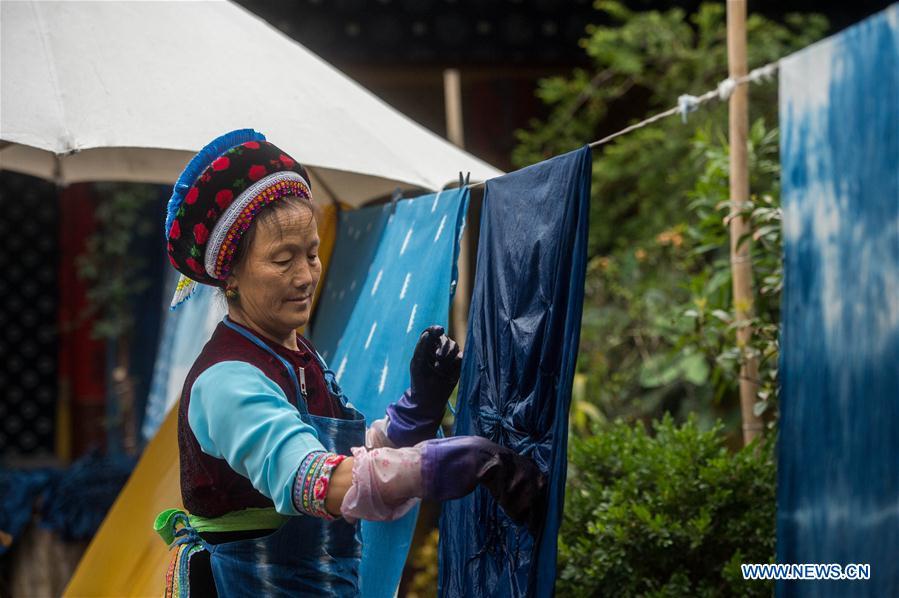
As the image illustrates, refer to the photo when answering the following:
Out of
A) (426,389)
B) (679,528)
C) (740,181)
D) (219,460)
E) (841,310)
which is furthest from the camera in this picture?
(740,181)

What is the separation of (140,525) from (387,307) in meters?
1.24

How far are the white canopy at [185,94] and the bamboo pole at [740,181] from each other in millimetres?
780

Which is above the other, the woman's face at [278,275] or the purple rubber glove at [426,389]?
the woman's face at [278,275]

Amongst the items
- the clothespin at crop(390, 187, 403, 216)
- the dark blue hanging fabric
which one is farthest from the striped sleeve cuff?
the clothespin at crop(390, 187, 403, 216)

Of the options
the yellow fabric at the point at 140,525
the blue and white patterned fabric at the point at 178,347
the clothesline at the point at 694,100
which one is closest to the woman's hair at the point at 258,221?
the clothesline at the point at 694,100

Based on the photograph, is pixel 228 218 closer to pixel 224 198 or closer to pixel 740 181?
pixel 224 198

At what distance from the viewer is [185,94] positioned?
2.82 m

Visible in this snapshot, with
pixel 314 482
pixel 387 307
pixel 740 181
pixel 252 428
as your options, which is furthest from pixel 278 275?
pixel 740 181

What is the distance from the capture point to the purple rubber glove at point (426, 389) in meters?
2.34

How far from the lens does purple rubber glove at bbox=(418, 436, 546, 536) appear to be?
6.00ft

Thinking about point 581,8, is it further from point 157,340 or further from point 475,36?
point 157,340

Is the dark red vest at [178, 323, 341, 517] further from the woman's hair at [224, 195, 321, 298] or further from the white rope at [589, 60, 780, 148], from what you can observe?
the white rope at [589, 60, 780, 148]

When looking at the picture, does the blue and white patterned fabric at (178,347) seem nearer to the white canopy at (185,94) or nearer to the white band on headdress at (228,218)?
the white canopy at (185,94)

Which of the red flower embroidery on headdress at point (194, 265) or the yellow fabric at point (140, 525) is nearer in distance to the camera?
the red flower embroidery on headdress at point (194, 265)
